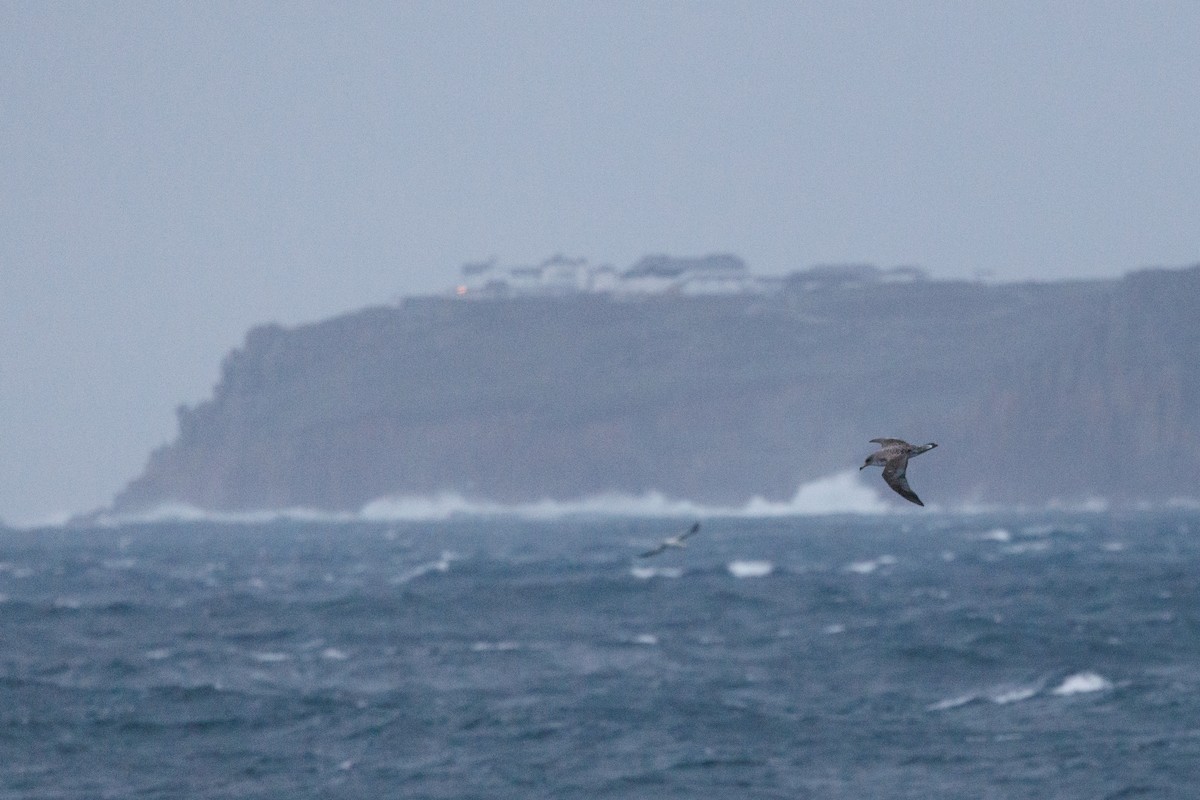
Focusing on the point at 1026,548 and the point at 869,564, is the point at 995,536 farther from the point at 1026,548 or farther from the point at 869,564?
the point at 869,564

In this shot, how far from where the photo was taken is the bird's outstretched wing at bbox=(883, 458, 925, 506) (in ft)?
50.1

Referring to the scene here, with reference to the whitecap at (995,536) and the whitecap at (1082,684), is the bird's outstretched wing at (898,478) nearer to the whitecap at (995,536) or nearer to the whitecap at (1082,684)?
the whitecap at (1082,684)

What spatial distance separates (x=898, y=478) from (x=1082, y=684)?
3081 cm

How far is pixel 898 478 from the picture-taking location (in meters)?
15.5

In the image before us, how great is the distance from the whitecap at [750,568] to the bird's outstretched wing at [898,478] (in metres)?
62.7

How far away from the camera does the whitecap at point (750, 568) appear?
79062mm

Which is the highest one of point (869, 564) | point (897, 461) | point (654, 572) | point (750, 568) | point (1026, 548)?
point (897, 461)

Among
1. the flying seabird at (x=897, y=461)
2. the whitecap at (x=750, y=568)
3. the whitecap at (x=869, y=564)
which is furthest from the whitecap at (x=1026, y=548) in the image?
the flying seabird at (x=897, y=461)

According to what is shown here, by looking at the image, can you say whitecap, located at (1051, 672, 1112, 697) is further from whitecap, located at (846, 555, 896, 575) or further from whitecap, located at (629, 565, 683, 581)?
whitecap, located at (846, 555, 896, 575)

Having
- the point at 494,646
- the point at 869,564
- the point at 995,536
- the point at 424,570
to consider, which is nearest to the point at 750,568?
the point at 869,564

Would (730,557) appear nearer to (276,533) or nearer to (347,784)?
(347,784)

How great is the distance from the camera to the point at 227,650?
180 feet

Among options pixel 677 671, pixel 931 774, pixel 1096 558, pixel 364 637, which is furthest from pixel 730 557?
pixel 931 774

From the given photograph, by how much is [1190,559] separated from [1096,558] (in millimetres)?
4615
